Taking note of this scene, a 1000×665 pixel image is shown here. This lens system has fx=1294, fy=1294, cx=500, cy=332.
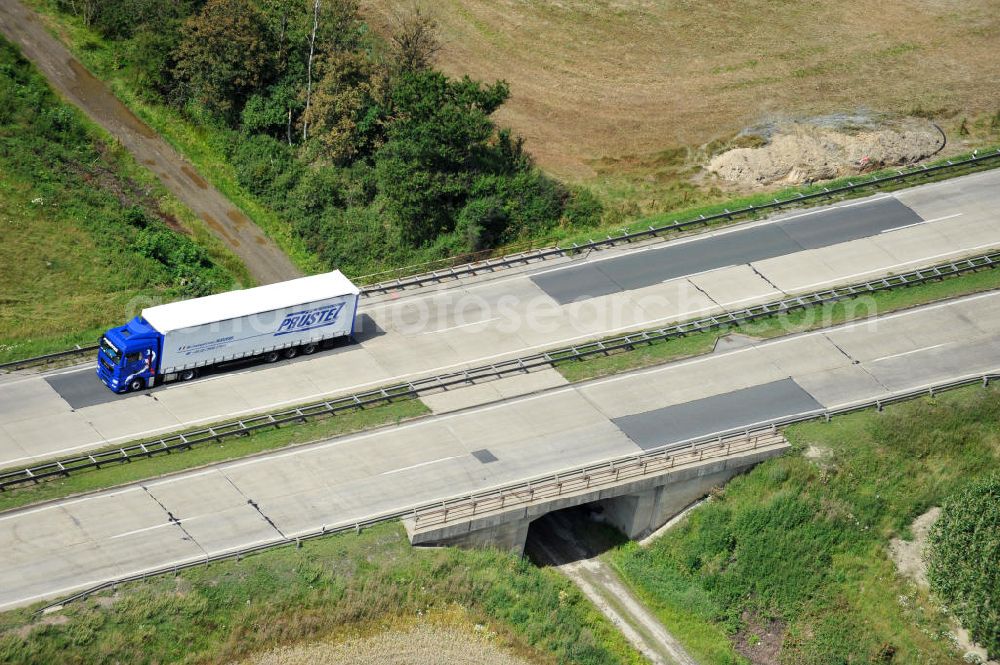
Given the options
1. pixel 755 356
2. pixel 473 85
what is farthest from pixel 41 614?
pixel 473 85

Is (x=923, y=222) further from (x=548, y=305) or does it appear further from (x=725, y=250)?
(x=548, y=305)

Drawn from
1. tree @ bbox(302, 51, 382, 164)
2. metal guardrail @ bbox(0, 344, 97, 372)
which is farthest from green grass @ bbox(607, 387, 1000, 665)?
tree @ bbox(302, 51, 382, 164)

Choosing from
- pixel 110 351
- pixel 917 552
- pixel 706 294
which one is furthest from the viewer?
pixel 706 294

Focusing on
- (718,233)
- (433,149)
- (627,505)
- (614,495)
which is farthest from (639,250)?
(614,495)

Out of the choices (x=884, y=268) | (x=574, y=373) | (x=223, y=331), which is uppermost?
(x=884, y=268)

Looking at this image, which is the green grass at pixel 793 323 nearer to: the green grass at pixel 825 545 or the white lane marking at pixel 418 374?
the white lane marking at pixel 418 374

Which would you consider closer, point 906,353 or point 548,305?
point 906,353

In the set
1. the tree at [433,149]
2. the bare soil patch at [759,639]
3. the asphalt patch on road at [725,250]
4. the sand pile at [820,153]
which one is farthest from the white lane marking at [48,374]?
the sand pile at [820,153]

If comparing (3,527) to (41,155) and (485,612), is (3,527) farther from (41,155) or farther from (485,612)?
(41,155)
